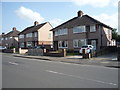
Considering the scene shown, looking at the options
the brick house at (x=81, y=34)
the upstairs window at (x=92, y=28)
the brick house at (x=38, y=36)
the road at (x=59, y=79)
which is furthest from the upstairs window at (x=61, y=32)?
the road at (x=59, y=79)

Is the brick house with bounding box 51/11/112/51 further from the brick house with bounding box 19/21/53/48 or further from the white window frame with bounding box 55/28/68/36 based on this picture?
the brick house with bounding box 19/21/53/48

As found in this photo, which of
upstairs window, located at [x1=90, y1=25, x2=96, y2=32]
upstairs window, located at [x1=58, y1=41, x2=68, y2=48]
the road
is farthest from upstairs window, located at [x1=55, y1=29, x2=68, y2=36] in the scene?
the road

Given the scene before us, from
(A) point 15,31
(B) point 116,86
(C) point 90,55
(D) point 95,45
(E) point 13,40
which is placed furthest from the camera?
(A) point 15,31

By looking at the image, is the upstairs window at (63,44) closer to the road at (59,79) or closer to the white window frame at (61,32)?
the white window frame at (61,32)

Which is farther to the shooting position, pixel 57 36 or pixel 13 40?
pixel 13 40

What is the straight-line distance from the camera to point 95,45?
2841 centimetres

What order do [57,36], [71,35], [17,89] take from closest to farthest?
1. [17,89]
2. [71,35]
3. [57,36]

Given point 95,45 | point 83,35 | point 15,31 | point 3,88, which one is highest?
point 15,31

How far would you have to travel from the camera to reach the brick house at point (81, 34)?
2832cm

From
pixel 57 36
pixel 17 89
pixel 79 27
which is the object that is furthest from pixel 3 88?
pixel 57 36

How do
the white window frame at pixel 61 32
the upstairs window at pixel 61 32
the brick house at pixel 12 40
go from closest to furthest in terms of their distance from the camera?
the white window frame at pixel 61 32 → the upstairs window at pixel 61 32 → the brick house at pixel 12 40

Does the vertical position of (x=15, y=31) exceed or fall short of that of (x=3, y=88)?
it exceeds it

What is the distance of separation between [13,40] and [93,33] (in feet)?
147

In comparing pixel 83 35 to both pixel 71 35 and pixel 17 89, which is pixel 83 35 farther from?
Result: pixel 17 89
